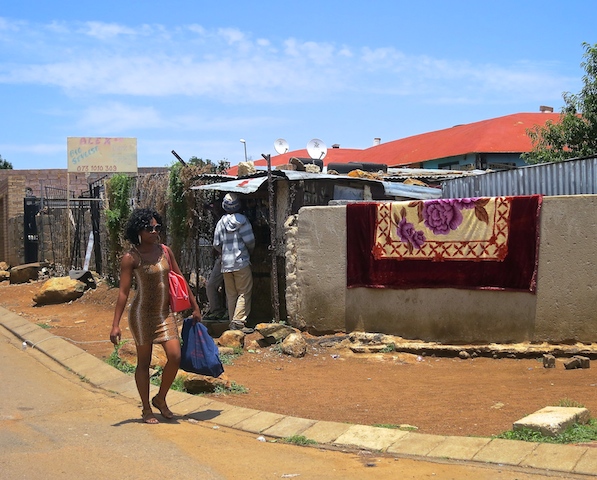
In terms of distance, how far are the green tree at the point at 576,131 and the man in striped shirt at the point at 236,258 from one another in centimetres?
926

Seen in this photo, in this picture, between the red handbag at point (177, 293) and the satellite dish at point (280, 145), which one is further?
the satellite dish at point (280, 145)

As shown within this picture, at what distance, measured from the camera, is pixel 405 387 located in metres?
8.27

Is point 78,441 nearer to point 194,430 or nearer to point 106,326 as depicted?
point 194,430

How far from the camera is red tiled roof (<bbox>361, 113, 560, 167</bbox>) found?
2339cm

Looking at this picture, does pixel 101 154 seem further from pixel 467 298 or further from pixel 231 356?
pixel 467 298

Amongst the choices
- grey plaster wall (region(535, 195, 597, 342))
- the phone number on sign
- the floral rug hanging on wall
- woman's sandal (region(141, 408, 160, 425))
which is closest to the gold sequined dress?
woman's sandal (region(141, 408, 160, 425))

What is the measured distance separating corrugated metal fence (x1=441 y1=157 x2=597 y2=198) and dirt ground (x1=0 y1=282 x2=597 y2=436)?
241cm

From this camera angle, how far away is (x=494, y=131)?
24562 mm

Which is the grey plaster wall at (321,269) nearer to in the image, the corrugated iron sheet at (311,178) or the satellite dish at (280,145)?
the corrugated iron sheet at (311,178)

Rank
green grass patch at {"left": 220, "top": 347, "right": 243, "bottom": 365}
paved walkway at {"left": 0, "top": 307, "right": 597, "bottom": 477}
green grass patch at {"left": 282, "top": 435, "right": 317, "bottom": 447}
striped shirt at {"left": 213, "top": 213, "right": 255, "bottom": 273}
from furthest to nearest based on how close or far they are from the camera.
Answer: striped shirt at {"left": 213, "top": 213, "right": 255, "bottom": 273}
green grass patch at {"left": 220, "top": 347, "right": 243, "bottom": 365}
green grass patch at {"left": 282, "top": 435, "right": 317, "bottom": 447}
paved walkway at {"left": 0, "top": 307, "right": 597, "bottom": 477}

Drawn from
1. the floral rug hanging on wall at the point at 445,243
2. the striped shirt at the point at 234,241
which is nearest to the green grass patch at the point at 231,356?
the striped shirt at the point at 234,241

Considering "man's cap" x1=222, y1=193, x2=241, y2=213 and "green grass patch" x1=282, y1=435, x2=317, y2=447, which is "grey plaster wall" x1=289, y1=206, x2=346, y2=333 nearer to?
"man's cap" x1=222, y1=193, x2=241, y2=213

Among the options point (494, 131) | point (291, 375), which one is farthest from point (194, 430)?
point (494, 131)

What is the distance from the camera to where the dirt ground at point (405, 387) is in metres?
6.80
